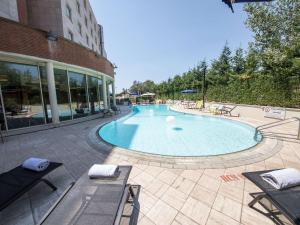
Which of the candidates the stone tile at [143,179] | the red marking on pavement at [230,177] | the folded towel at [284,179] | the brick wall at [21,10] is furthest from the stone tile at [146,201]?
the brick wall at [21,10]

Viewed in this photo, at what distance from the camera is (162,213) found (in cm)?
244

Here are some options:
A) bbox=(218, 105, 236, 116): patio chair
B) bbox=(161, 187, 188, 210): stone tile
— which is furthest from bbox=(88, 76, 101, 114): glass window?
bbox=(161, 187, 188, 210): stone tile

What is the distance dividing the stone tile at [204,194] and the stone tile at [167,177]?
51 centimetres

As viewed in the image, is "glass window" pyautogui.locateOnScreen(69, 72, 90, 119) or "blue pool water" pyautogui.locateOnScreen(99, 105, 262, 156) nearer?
"blue pool water" pyautogui.locateOnScreen(99, 105, 262, 156)

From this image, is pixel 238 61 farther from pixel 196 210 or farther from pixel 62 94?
pixel 196 210

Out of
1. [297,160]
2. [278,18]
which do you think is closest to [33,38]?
[297,160]

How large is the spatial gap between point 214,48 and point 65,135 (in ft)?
71.9

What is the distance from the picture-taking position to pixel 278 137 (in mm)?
6027

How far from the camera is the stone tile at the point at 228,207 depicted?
7.80ft

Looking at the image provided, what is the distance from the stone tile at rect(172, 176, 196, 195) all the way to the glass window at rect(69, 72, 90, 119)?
379 inches

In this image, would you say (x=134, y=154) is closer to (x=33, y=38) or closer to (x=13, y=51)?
(x=13, y=51)

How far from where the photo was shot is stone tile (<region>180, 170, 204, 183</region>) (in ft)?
11.1

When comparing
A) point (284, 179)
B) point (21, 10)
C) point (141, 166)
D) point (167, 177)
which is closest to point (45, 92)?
point (21, 10)

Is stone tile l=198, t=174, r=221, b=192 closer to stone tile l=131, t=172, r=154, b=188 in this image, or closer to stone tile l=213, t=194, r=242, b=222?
stone tile l=213, t=194, r=242, b=222
